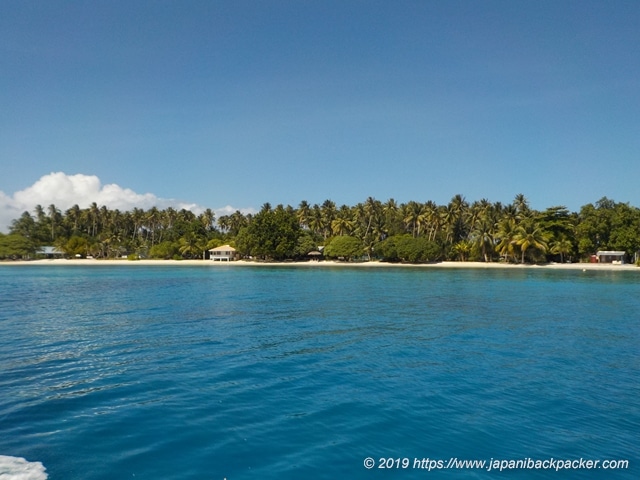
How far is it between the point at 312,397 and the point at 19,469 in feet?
21.1

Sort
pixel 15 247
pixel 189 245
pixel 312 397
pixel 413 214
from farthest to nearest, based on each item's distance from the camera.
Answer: pixel 189 245 → pixel 15 247 → pixel 413 214 → pixel 312 397

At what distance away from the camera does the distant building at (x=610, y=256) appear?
295 ft

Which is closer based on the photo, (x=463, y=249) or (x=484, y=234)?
(x=484, y=234)

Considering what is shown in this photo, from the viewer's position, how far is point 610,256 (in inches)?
3595

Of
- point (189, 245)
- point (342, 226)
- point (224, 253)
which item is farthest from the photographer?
point (189, 245)

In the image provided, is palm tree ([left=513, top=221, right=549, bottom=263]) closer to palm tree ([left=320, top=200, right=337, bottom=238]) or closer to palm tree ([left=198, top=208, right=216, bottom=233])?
palm tree ([left=320, top=200, right=337, bottom=238])

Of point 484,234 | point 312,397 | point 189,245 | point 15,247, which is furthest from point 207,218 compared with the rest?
point 312,397

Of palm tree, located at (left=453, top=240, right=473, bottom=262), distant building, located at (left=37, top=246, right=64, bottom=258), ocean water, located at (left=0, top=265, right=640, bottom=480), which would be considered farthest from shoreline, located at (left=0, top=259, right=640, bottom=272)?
ocean water, located at (left=0, top=265, right=640, bottom=480)

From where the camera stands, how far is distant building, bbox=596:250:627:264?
8994 cm

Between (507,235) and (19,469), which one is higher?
(507,235)

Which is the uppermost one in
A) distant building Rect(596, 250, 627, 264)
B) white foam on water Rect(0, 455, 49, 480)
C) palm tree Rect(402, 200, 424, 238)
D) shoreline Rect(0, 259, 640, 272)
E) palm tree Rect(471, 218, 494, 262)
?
palm tree Rect(402, 200, 424, 238)

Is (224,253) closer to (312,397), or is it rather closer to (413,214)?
(413,214)

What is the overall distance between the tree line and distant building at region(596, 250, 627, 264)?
1.41 metres

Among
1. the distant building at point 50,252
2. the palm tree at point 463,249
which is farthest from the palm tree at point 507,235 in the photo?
the distant building at point 50,252
